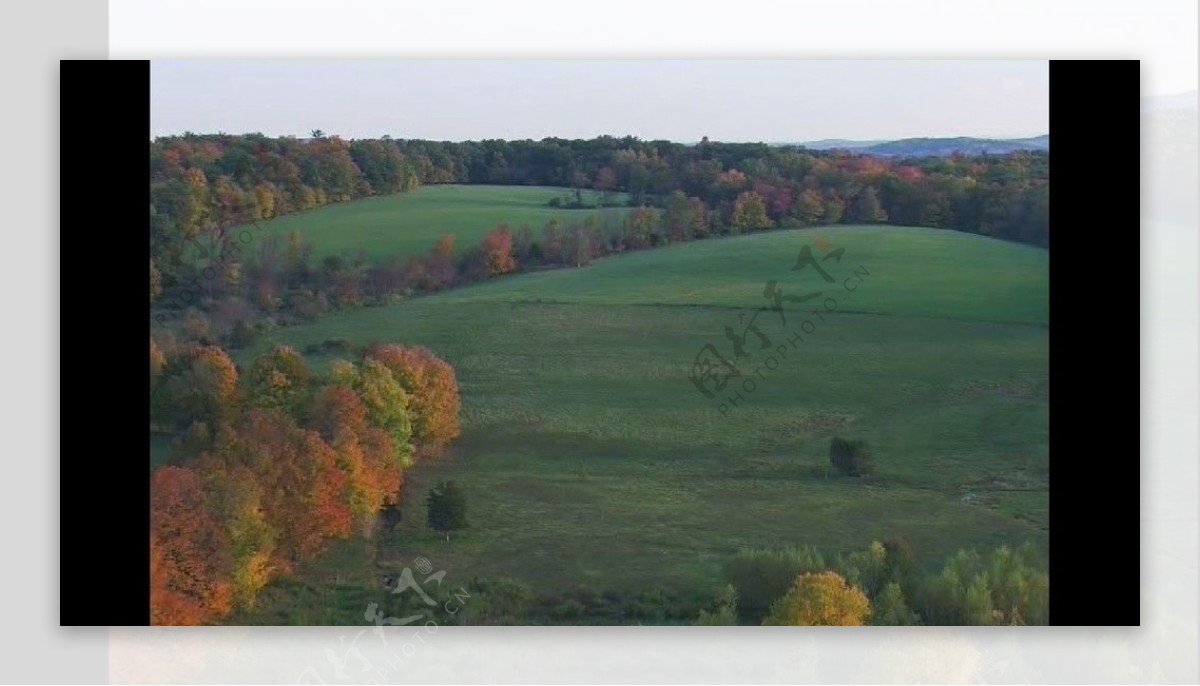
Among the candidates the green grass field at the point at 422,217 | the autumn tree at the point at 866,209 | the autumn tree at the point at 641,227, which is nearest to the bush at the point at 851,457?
the autumn tree at the point at 866,209

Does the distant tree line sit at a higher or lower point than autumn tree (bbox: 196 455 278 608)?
higher

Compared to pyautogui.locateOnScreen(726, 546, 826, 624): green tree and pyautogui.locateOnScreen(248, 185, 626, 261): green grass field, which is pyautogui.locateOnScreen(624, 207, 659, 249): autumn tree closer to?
pyautogui.locateOnScreen(248, 185, 626, 261): green grass field

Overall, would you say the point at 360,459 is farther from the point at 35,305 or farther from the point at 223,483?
the point at 35,305

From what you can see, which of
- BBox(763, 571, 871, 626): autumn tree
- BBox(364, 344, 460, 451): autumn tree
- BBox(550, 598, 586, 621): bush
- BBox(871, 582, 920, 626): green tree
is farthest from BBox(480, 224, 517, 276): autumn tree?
BBox(871, 582, 920, 626): green tree

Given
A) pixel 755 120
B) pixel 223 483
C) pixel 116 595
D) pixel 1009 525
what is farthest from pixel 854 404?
pixel 116 595

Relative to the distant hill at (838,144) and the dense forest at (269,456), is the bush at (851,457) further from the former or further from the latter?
the dense forest at (269,456)

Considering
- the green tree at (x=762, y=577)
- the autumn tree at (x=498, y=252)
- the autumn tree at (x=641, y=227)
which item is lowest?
the green tree at (x=762, y=577)
